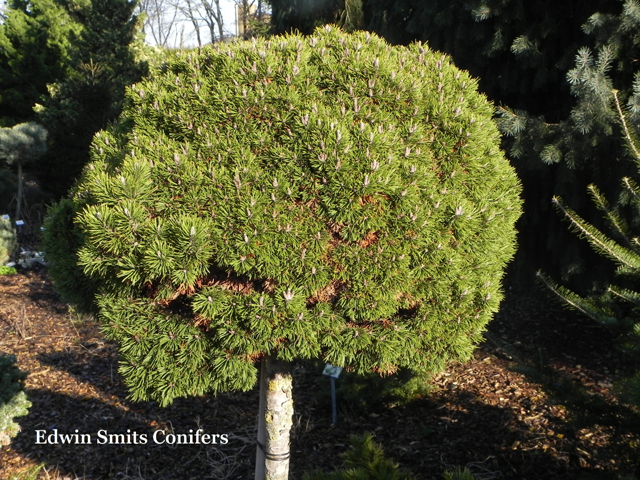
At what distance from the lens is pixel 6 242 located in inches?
322

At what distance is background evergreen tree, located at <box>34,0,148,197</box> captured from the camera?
10.1m

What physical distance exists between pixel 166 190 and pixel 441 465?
239 centimetres

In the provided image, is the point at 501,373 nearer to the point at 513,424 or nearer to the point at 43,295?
the point at 513,424

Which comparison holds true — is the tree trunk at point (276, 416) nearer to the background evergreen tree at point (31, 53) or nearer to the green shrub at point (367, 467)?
the green shrub at point (367, 467)

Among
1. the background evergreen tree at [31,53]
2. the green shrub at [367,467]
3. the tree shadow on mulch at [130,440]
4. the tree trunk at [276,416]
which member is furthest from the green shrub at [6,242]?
the green shrub at [367,467]

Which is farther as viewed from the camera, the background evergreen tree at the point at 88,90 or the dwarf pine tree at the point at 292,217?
the background evergreen tree at the point at 88,90

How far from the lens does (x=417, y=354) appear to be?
2.20m

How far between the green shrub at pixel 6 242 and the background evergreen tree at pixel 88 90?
1.81 meters

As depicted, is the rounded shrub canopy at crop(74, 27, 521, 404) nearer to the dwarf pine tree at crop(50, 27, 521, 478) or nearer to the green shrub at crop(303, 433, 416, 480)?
the dwarf pine tree at crop(50, 27, 521, 478)

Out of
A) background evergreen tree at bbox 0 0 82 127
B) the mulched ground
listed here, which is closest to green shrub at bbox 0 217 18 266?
the mulched ground

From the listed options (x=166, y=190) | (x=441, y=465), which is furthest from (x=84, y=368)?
(x=166, y=190)

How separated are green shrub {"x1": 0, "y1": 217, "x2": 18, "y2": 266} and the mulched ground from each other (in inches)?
141

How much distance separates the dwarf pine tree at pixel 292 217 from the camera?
188 centimetres

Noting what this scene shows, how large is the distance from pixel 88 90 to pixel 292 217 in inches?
376
